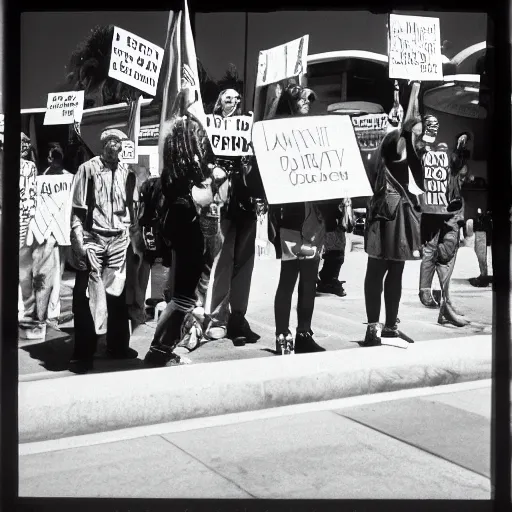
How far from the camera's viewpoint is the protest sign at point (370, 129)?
5.83 metres

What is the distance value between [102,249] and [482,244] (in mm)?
3151

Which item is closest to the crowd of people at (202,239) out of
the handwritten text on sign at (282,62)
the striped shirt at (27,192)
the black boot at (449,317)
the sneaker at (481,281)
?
the striped shirt at (27,192)

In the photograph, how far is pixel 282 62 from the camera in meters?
5.50

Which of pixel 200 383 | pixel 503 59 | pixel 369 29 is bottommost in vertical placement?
pixel 200 383

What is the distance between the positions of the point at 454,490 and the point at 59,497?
215 centimetres

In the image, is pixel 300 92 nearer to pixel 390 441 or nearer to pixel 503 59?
pixel 503 59

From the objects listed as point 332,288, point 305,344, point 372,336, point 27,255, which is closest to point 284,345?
point 305,344

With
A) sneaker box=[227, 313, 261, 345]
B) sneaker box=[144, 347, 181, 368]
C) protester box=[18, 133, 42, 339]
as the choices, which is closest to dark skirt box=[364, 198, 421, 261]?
sneaker box=[227, 313, 261, 345]

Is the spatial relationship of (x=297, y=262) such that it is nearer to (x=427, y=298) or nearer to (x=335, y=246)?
(x=335, y=246)

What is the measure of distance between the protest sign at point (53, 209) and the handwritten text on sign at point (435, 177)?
2834 millimetres

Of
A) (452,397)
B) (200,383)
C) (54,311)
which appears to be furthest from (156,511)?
(452,397)

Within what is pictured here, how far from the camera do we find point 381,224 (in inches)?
243

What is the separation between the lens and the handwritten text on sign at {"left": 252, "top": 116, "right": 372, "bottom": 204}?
559cm

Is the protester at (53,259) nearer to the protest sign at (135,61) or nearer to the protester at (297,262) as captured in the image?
the protest sign at (135,61)
